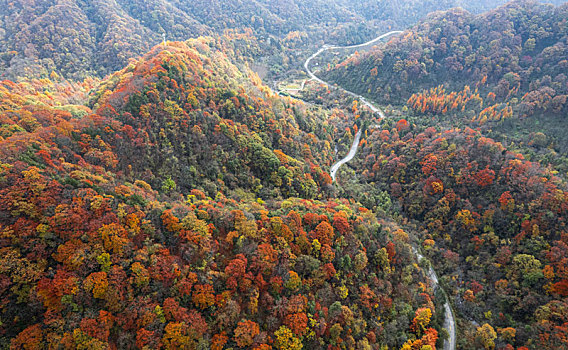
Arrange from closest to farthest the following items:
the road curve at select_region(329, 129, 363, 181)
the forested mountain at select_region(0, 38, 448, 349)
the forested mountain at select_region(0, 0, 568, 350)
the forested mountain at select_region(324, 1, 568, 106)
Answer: the forested mountain at select_region(0, 38, 448, 349) → the forested mountain at select_region(0, 0, 568, 350) → the road curve at select_region(329, 129, 363, 181) → the forested mountain at select_region(324, 1, 568, 106)

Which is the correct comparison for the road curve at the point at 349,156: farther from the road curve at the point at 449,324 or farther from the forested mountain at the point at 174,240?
the road curve at the point at 449,324

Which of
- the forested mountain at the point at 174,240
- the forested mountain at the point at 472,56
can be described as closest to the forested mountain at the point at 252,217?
the forested mountain at the point at 174,240

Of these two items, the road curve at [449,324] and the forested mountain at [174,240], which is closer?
the forested mountain at [174,240]

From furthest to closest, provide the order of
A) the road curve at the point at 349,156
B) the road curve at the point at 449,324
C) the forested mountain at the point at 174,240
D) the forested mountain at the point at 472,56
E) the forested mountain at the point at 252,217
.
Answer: the forested mountain at the point at 472,56
the road curve at the point at 349,156
the road curve at the point at 449,324
the forested mountain at the point at 252,217
the forested mountain at the point at 174,240

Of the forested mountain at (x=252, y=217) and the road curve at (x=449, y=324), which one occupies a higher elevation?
the forested mountain at (x=252, y=217)

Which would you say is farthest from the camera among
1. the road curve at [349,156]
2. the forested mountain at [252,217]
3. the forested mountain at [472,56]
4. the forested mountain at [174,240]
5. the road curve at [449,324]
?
the forested mountain at [472,56]

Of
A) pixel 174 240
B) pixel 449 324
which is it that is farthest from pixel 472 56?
pixel 174 240

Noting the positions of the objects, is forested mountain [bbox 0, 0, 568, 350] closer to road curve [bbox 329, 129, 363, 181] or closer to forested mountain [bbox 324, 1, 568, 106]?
road curve [bbox 329, 129, 363, 181]

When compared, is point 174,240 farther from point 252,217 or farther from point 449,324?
point 449,324

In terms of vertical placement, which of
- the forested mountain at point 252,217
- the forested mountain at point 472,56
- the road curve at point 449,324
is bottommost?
the road curve at point 449,324

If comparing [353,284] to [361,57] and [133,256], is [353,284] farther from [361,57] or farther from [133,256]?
[361,57]

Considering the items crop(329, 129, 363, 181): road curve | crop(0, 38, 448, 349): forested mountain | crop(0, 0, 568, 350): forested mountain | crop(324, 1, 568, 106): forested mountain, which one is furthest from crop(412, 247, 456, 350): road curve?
crop(324, 1, 568, 106): forested mountain
